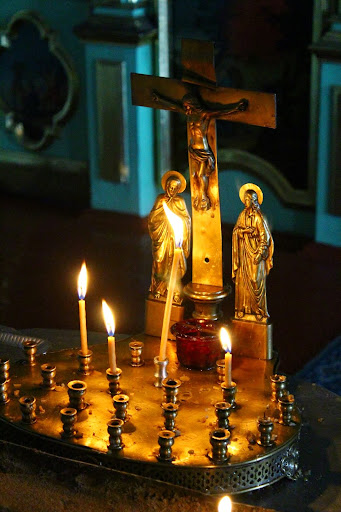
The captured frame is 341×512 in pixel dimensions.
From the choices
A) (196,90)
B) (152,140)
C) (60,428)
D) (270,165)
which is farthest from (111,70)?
(60,428)

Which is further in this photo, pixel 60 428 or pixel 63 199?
pixel 63 199

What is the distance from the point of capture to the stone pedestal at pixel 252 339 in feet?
11.9

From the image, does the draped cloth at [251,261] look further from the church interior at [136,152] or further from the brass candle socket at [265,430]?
the church interior at [136,152]

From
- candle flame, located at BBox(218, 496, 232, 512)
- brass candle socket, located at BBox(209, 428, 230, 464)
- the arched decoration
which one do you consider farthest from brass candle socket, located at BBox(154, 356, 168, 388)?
the arched decoration

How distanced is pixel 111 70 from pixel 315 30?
1.53m

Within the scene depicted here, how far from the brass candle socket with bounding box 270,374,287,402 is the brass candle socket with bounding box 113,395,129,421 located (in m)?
0.47

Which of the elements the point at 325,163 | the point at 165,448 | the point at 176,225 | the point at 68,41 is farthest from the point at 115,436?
the point at 68,41

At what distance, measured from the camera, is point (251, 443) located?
3.14 m

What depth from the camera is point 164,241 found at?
12.4 feet

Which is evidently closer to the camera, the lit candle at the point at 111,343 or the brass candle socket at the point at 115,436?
the brass candle socket at the point at 115,436

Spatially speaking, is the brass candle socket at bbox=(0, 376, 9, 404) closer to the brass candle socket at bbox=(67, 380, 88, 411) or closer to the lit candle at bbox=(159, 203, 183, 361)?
the brass candle socket at bbox=(67, 380, 88, 411)

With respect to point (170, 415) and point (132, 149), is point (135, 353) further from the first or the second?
point (132, 149)

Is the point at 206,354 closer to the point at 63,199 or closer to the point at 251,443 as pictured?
the point at 251,443

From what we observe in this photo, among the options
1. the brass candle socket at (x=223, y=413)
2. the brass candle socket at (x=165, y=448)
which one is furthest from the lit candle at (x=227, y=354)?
the brass candle socket at (x=165, y=448)
